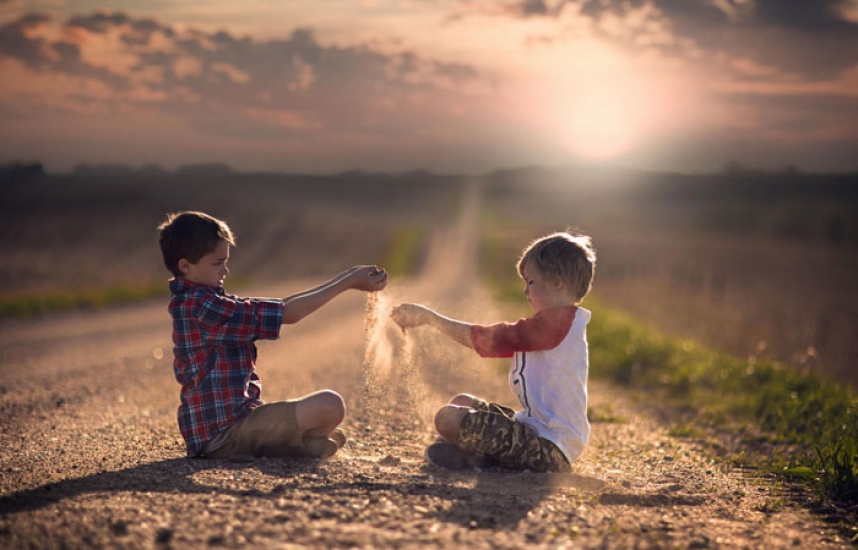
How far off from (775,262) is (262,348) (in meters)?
22.8

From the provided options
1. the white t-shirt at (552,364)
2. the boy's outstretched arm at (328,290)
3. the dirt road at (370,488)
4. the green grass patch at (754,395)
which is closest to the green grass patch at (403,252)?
the green grass patch at (754,395)

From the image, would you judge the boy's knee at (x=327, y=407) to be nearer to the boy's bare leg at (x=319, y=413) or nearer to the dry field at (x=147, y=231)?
the boy's bare leg at (x=319, y=413)

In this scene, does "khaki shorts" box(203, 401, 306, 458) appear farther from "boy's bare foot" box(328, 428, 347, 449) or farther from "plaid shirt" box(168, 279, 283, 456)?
"boy's bare foot" box(328, 428, 347, 449)

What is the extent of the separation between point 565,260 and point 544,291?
22 centimetres

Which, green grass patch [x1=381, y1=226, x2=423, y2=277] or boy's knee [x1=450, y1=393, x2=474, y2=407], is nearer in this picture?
boy's knee [x1=450, y1=393, x2=474, y2=407]

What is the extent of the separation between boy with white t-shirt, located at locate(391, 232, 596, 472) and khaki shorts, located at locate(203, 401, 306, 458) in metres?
0.87

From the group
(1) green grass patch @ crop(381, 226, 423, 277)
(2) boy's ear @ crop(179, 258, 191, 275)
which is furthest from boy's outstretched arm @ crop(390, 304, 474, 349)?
(1) green grass patch @ crop(381, 226, 423, 277)

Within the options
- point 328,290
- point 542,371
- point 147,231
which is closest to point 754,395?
point 542,371

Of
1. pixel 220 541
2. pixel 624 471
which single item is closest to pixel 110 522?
pixel 220 541

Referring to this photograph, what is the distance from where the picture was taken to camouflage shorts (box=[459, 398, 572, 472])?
14.4ft

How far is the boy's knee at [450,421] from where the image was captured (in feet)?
14.8

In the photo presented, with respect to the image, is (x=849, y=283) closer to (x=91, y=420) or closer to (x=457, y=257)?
(x=457, y=257)

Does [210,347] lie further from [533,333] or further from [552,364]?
[552,364]

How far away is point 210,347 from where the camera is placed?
4504mm
